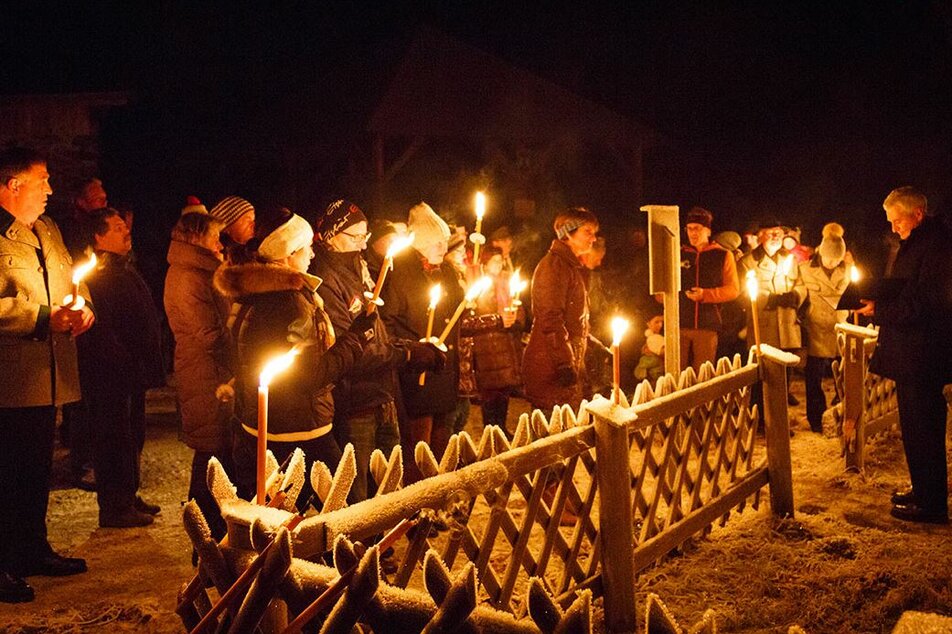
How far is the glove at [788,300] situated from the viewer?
8203 millimetres

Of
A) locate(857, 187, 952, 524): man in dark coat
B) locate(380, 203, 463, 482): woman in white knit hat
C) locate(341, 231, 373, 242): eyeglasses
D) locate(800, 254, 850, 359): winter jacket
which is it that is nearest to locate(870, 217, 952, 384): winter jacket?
locate(857, 187, 952, 524): man in dark coat

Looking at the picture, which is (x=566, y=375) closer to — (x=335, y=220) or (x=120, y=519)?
(x=335, y=220)

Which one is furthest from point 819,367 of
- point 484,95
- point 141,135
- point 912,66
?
point 912,66

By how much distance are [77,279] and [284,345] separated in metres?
1.05

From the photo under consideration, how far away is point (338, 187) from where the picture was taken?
17.0 metres

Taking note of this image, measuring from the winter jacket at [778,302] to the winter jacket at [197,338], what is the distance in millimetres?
5158

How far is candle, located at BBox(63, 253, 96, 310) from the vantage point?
3.95 meters

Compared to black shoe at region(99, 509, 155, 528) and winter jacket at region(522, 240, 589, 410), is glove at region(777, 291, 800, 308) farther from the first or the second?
black shoe at region(99, 509, 155, 528)

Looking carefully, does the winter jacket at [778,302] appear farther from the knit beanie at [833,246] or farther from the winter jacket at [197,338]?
the winter jacket at [197,338]

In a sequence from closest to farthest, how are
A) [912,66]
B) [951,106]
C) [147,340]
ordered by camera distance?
[147,340]
[951,106]
[912,66]

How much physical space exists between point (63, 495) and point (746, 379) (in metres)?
5.07

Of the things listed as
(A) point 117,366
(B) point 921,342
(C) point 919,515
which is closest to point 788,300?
(B) point 921,342

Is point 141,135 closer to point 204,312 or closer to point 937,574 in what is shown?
point 204,312

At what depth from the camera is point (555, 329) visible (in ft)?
19.3
